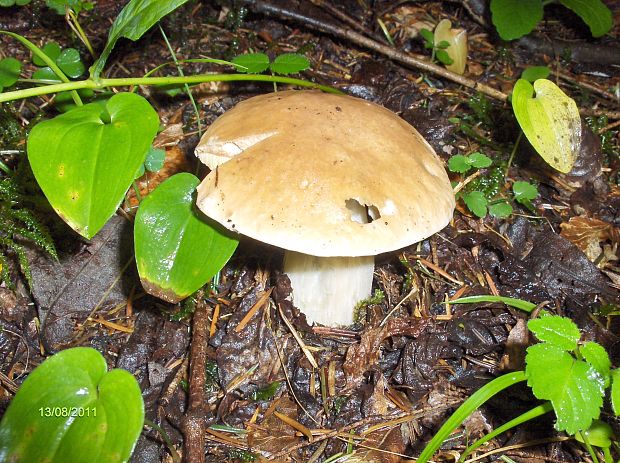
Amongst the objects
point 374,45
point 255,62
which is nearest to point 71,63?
point 255,62

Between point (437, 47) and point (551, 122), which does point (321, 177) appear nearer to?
point (551, 122)

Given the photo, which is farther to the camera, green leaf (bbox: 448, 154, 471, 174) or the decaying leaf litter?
green leaf (bbox: 448, 154, 471, 174)

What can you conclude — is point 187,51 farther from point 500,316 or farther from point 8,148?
point 500,316

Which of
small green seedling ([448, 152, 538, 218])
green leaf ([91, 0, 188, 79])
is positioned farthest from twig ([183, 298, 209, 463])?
small green seedling ([448, 152, 538, 218])

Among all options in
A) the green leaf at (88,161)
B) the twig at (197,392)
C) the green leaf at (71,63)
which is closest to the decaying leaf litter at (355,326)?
the twig at (197,392)

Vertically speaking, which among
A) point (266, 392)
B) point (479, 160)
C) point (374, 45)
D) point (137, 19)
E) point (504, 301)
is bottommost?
point (266, 392)

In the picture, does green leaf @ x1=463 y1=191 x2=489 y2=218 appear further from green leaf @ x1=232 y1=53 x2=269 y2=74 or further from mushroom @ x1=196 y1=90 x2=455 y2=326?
green leaf @ x1=232 y1=53 x2=269 y2=74
